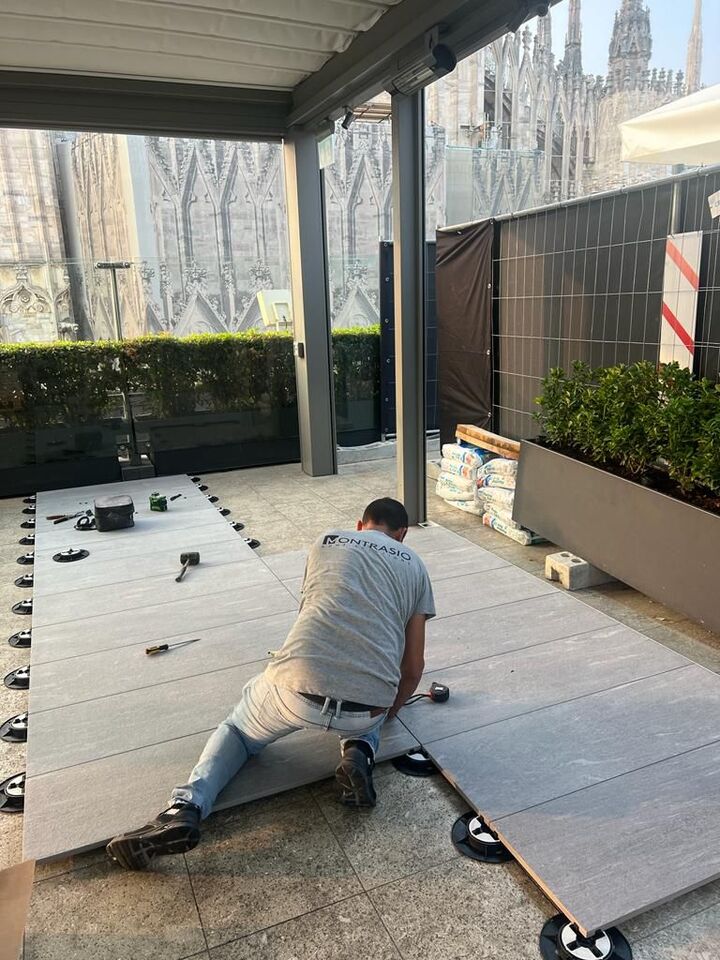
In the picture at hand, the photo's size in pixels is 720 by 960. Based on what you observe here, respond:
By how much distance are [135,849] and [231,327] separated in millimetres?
6133

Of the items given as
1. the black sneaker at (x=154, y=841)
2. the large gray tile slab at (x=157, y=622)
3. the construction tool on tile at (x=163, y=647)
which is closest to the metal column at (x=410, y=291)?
the large gray tile slab at (x=157, y=622)

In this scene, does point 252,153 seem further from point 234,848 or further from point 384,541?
point 234,848

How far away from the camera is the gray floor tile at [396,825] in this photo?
2.12m

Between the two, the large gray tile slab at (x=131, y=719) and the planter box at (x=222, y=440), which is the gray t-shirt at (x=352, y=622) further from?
the planter box at (x=222, y=440)

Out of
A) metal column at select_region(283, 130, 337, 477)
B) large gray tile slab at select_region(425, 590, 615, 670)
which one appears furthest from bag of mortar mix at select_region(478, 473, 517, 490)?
metal column at select_region(283, 130, 337, 477)

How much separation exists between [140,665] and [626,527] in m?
2.70

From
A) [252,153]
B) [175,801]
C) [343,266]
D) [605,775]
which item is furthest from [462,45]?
[252,153]

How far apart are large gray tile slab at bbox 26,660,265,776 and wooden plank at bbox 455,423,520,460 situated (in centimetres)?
289

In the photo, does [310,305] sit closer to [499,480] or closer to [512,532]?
[499,480]

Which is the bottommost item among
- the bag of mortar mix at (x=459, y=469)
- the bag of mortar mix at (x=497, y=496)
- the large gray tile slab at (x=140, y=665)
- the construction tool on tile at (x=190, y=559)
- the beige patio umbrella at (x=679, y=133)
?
the large gray tile slab at (x=140, y=665)

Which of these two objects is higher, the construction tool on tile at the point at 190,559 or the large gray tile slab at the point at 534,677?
the construction tool on tile at the point at 190,559

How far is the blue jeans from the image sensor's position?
2.21 meters

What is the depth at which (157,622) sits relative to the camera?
3.78 metres

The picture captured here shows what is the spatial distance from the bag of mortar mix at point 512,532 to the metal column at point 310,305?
2416 mm
